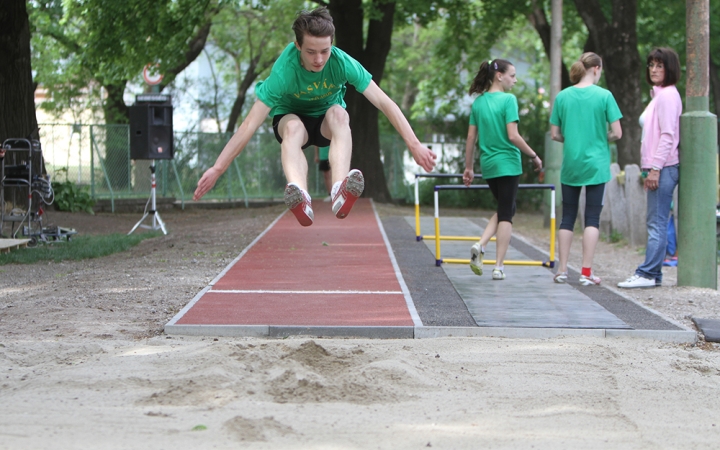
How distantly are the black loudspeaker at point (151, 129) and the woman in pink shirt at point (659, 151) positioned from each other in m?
9.24

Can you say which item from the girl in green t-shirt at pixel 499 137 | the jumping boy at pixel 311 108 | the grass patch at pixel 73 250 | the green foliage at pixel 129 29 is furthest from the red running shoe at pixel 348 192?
the green foliage at pixel 129 29

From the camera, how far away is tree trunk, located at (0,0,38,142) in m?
14.6

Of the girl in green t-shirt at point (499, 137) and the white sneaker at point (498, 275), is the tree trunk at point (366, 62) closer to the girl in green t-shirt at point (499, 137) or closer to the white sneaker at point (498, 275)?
the girl in green t-shirt at point (499, 137)

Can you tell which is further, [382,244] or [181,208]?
[181,208]

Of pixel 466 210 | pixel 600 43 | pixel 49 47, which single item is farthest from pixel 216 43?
pixel 600 43

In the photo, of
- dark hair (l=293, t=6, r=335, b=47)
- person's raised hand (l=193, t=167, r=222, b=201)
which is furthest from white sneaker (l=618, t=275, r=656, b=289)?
person's raised hand (l=193, t=167, r=222, b=201)

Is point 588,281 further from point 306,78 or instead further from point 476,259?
point 306,78

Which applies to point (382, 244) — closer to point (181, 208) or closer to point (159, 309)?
point (159, 309)

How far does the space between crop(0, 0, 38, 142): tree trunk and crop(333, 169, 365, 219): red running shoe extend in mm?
10897

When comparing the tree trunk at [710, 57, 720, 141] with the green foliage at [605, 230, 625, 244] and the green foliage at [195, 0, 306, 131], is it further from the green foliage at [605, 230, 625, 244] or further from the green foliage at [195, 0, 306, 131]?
the green foliage at [195, 0, 306, 131]

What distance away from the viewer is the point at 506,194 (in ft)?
25.7

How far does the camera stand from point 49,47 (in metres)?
25.8

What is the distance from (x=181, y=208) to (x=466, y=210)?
25.9ft

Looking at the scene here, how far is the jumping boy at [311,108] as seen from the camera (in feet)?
16.9
